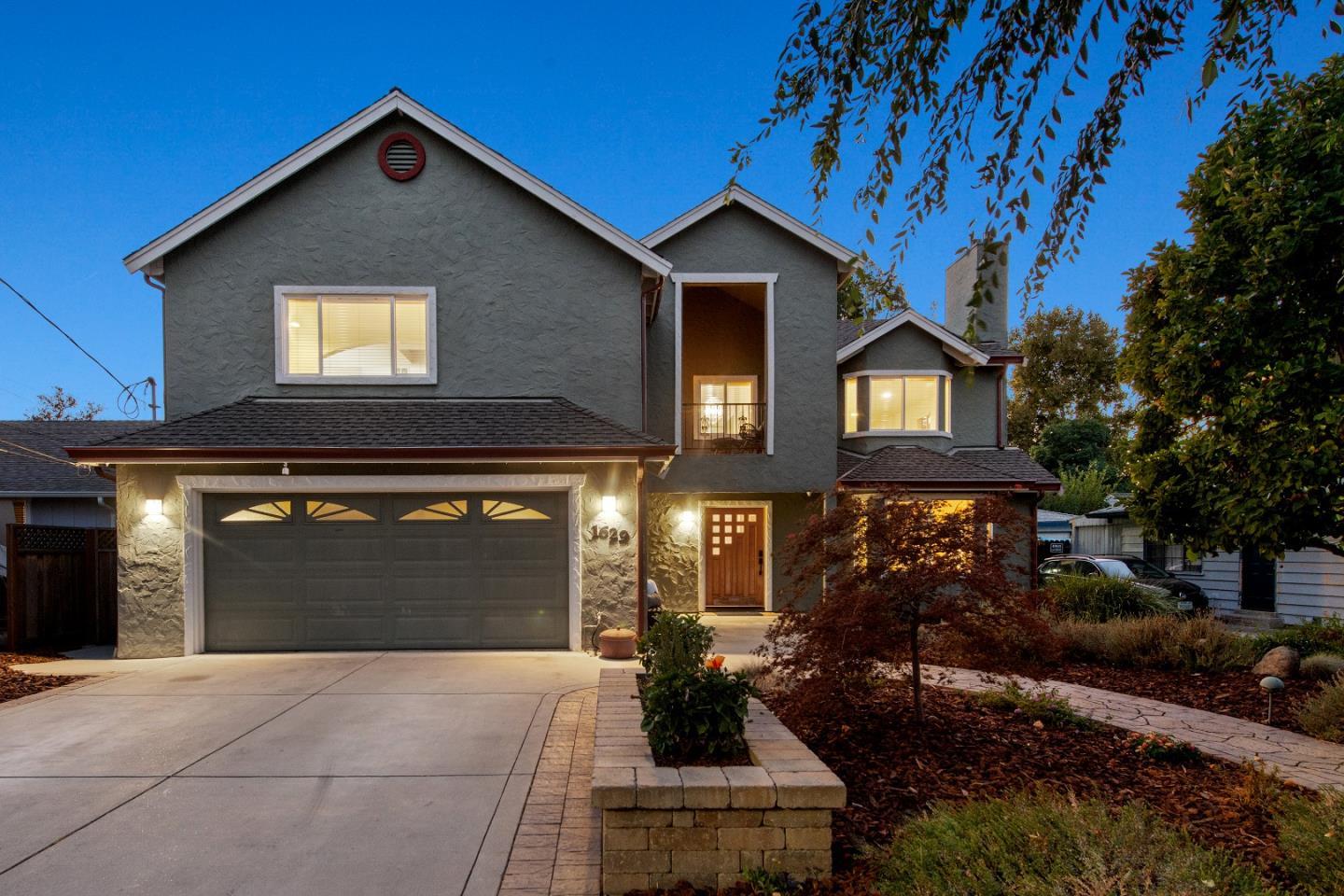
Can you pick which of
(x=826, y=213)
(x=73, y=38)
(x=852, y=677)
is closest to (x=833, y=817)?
(x=852, y=677)

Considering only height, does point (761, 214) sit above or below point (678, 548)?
above

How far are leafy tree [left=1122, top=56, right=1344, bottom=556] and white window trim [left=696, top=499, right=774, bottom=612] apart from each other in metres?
7.72

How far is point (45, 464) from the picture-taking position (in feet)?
57.7

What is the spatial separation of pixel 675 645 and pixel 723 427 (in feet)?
37.0

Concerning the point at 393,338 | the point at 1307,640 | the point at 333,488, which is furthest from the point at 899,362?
the point at 333,488

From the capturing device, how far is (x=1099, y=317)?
3556 centimetres

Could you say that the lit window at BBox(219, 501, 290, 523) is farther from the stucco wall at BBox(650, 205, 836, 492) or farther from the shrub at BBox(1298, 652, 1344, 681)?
the shrub at BBox(1298, 652, 1344, 681)

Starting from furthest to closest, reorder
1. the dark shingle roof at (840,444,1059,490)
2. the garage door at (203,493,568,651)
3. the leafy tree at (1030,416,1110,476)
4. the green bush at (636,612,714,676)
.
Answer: the leafy tree at (1030,416,1110,476) < the dark shingle roof at (840,444,1059,490) < the garage door at (203,493,568,651) < the green bush at (636,612,714,676)

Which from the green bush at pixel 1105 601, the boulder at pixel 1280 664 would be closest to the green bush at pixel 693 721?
the boulder at pixel 1280 664

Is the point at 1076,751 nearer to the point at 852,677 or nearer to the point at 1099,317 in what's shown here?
the point at 852,677

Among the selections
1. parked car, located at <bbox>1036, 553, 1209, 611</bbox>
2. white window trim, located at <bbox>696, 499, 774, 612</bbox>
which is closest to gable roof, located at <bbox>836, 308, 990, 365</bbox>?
white window trim, located at <bbox>696, 499, 774, 612</bbox>

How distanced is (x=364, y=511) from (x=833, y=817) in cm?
836

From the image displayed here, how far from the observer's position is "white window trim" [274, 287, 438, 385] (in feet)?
38.8

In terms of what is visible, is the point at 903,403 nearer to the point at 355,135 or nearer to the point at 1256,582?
the point at 1256,582
